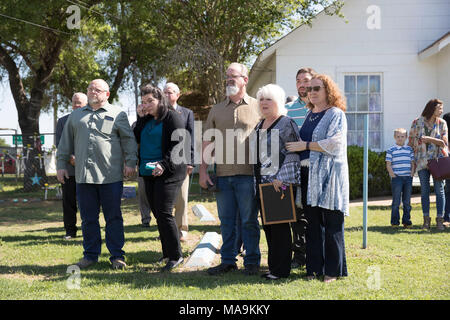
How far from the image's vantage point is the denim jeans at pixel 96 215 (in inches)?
214

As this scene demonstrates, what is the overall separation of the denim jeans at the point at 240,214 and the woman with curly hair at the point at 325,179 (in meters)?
0.58

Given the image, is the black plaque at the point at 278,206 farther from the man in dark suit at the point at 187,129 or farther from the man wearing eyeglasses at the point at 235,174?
the man in dark suit at the point at 187,129

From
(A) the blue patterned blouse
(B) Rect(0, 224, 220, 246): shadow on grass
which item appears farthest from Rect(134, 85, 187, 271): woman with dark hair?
(B) Rect(0, 224, 220, 246): shadow on grass

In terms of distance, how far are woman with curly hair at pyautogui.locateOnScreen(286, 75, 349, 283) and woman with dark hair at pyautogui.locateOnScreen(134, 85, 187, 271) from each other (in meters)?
1.40

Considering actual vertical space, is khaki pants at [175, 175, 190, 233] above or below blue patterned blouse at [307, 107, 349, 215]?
below

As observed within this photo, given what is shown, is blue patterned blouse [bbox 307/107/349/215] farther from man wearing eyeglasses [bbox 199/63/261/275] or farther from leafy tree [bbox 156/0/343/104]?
leafy tree [bbox 156/0/343/104]

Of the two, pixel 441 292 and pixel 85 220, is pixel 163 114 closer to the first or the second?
pixel 85 220

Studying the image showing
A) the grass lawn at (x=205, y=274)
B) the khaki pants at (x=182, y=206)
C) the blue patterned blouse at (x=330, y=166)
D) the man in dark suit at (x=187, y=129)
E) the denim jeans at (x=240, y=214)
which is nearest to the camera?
the grass lawn at (x=205, y=274)

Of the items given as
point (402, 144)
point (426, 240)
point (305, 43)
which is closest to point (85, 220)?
point (426, 240)

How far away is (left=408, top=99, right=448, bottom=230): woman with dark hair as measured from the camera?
7570mm

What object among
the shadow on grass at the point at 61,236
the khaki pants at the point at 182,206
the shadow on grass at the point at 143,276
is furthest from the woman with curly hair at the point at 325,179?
the shadow on grass at the point at 61,236

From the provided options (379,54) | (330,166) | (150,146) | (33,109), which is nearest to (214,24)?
(379,54)

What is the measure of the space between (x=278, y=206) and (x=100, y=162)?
2171 mm

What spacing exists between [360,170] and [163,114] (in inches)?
322
